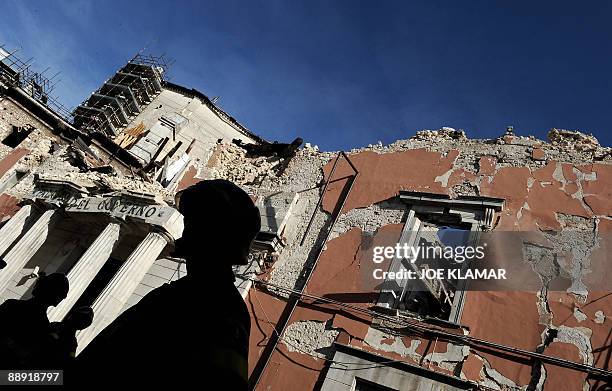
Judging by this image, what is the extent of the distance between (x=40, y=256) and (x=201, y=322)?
637 inches

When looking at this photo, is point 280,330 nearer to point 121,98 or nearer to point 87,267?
point 87,267

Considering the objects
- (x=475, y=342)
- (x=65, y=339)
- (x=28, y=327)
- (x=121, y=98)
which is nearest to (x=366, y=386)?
(x=475, y=342)

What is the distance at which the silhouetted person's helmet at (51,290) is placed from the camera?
2166mm

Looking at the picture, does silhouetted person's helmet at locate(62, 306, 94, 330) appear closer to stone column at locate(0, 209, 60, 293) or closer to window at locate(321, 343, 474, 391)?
window at locate(321, 343, 474, 391)

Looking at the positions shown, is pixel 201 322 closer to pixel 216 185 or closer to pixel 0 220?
pixel 216 185

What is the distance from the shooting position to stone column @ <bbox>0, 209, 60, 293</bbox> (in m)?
12.9

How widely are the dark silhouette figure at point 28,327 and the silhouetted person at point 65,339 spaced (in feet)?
0.08

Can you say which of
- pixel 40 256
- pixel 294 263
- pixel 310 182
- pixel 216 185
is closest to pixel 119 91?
pixel 40 256

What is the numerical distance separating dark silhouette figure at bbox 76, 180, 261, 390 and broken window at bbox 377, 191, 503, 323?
777 cm

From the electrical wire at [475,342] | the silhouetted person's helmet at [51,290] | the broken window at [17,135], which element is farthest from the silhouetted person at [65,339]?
the broken window at [17,135]

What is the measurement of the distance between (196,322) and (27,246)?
573 inches

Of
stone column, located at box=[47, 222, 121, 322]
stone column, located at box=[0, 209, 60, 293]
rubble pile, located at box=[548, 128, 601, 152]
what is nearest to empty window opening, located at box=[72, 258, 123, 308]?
stone column, located at box=[0, 209, 60, 293]

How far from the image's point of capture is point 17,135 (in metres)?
19.8

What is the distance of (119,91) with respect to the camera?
29.4 m
